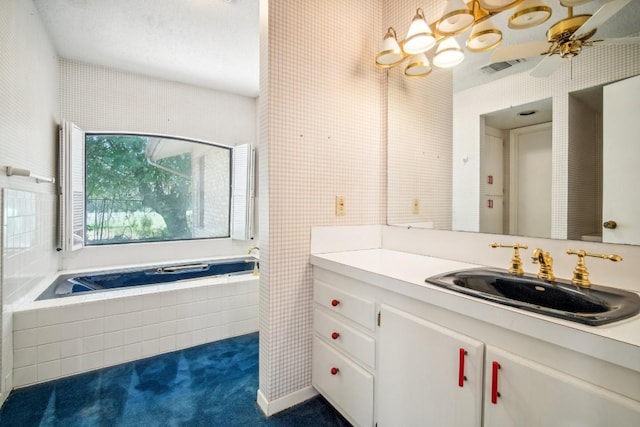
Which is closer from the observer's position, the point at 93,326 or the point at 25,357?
the point at 25,357

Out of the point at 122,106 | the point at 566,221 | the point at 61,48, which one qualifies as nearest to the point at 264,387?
the point at 566,221

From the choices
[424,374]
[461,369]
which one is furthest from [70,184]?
[461,369]

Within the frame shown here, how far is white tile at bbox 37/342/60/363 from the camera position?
6.13ft

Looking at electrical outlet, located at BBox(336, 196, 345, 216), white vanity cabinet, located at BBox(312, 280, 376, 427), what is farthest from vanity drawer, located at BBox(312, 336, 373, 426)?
electrical outlet, located at BBox(336, 196, 345, 216)

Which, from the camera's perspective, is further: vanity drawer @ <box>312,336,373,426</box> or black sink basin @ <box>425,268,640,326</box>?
vanity drawer @ <box>312,336,373,426</box>

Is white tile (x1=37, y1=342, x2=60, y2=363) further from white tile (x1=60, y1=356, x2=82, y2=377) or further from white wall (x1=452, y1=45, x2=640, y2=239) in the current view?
white wall (x1=452, y1=45, x2=640, y2=239)

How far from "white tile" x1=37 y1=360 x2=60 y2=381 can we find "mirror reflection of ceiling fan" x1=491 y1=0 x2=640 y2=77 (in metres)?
3.05

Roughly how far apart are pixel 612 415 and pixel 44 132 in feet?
11.7

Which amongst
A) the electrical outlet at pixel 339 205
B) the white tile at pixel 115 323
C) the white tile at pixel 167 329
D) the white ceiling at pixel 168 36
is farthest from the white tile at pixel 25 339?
the white ceiling at pixel 168 36

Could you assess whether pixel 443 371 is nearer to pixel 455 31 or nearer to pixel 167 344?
pixel 455 31

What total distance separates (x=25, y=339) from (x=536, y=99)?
303 centimetres

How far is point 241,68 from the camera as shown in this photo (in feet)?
10.1

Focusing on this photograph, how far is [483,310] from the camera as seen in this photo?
2.84 ft

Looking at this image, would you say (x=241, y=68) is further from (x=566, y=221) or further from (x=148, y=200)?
(x=566, y=221)
